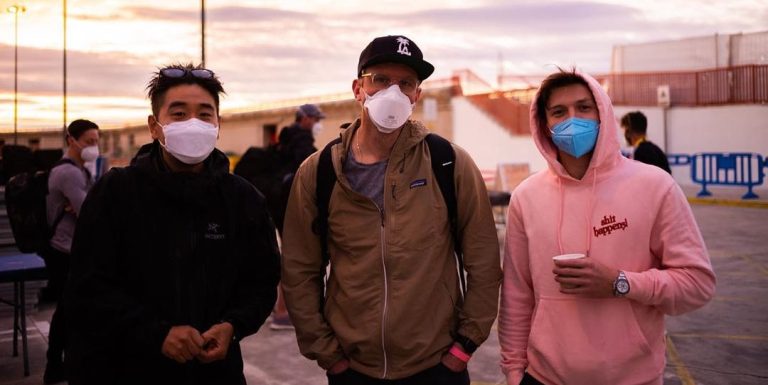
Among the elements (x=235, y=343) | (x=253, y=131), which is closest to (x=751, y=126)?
(x=235, y=343)

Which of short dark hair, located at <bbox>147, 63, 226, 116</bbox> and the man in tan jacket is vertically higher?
short dark hair, located at <bbox>147, 63, 226, 116</bbox>

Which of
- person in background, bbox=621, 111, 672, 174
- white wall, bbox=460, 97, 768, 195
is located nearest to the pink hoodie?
person in background, bbox=621, 111, 672, 174

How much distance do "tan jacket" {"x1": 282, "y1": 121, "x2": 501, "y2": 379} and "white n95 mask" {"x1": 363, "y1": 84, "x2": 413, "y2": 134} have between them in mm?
102

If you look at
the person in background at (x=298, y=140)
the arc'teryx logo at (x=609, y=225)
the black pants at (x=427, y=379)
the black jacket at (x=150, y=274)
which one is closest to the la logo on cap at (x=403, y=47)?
the black jacket at (x=150, y=274)

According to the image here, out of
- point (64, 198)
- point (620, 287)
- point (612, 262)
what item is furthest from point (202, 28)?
point (620, 287)

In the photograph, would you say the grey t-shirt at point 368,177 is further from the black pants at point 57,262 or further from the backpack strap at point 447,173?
the black pants at point 57,262

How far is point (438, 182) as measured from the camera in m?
2.70

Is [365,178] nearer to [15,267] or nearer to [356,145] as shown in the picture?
[356,145]

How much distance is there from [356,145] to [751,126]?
84.1ft

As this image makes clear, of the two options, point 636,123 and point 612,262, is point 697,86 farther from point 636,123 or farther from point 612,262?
point 612,262

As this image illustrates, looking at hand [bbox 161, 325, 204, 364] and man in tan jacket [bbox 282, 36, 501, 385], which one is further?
man in tan jacket [bbox 282, 36, 501, 385]

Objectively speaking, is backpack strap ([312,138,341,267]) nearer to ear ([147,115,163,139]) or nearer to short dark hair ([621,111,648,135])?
ear ([147,115,163,139])

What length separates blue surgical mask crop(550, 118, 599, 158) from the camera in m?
2.52

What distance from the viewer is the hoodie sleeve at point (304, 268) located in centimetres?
270
